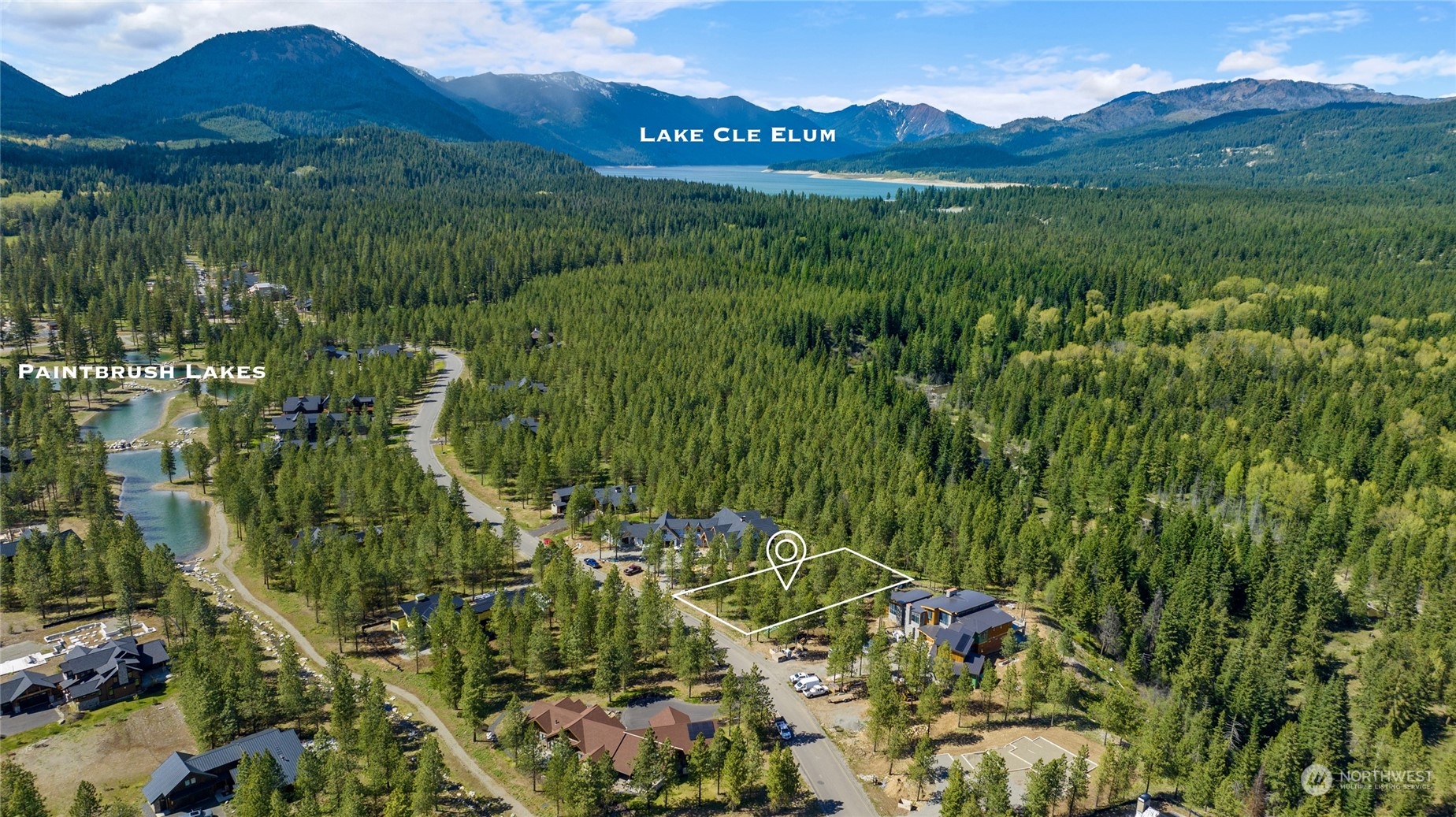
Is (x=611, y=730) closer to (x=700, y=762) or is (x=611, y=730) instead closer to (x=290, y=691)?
(x=700, y=762)

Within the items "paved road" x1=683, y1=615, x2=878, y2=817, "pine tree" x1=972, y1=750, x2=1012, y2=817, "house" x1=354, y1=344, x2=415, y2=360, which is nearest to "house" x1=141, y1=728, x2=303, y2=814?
"paved road" x1=683, y1=615, x2=878, y2=817

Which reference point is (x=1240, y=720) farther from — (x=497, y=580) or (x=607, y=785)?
(x=497, y=580)

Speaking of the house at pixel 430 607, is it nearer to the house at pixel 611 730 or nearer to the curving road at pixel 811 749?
the curving road at pixel 811 749

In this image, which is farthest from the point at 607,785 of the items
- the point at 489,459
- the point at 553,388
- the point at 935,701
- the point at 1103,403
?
the point at 1103,403

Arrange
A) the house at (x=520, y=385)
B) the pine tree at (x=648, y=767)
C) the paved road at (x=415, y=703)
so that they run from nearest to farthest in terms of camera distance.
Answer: the pine tree at (x=648, y=767) → the paved road at (x=415, y=703) → the house at (x=520, y=385)

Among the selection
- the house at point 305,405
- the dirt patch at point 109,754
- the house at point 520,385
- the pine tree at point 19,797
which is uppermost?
the house at point 520,385

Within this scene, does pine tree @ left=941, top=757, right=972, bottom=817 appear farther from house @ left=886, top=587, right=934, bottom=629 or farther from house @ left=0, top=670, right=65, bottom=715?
house @ left=0, top=670, right=65, bottom=715

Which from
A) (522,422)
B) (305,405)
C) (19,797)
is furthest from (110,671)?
(305,405)

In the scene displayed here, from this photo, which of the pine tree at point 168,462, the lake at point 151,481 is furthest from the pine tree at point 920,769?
the pine tree at point 168,462
